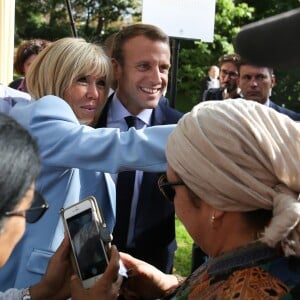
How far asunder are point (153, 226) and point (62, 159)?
853 mm

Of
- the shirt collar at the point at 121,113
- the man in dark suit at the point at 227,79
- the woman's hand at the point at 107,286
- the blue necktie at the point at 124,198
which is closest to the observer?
the woman's hand at the point at 107,286

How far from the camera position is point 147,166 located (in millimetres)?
2168

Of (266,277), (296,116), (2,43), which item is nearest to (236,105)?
(266,277)

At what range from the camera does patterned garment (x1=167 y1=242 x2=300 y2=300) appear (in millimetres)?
1478

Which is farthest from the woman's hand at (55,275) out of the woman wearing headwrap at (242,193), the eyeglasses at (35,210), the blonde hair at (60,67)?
the blonde hair at (60,67)

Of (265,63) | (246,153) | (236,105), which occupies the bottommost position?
(246,153)

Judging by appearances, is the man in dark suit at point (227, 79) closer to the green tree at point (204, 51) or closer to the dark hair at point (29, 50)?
the dark hair at point (29, 50)

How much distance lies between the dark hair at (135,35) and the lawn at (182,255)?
308 cm

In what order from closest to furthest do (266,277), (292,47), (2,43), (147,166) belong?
(292,47), (266,277), (147,166), (2,43)

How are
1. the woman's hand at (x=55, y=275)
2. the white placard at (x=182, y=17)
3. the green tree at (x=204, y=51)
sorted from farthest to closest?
the green tree at (x=204, y=51)
the white placard at (x=182, y=17)
the woman's hand at (x=55, y=275)

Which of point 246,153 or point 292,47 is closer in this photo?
point 292,47

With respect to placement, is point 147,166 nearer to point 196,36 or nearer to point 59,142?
point 59,142

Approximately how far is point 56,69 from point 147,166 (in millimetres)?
655

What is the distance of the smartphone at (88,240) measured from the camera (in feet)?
6.38
